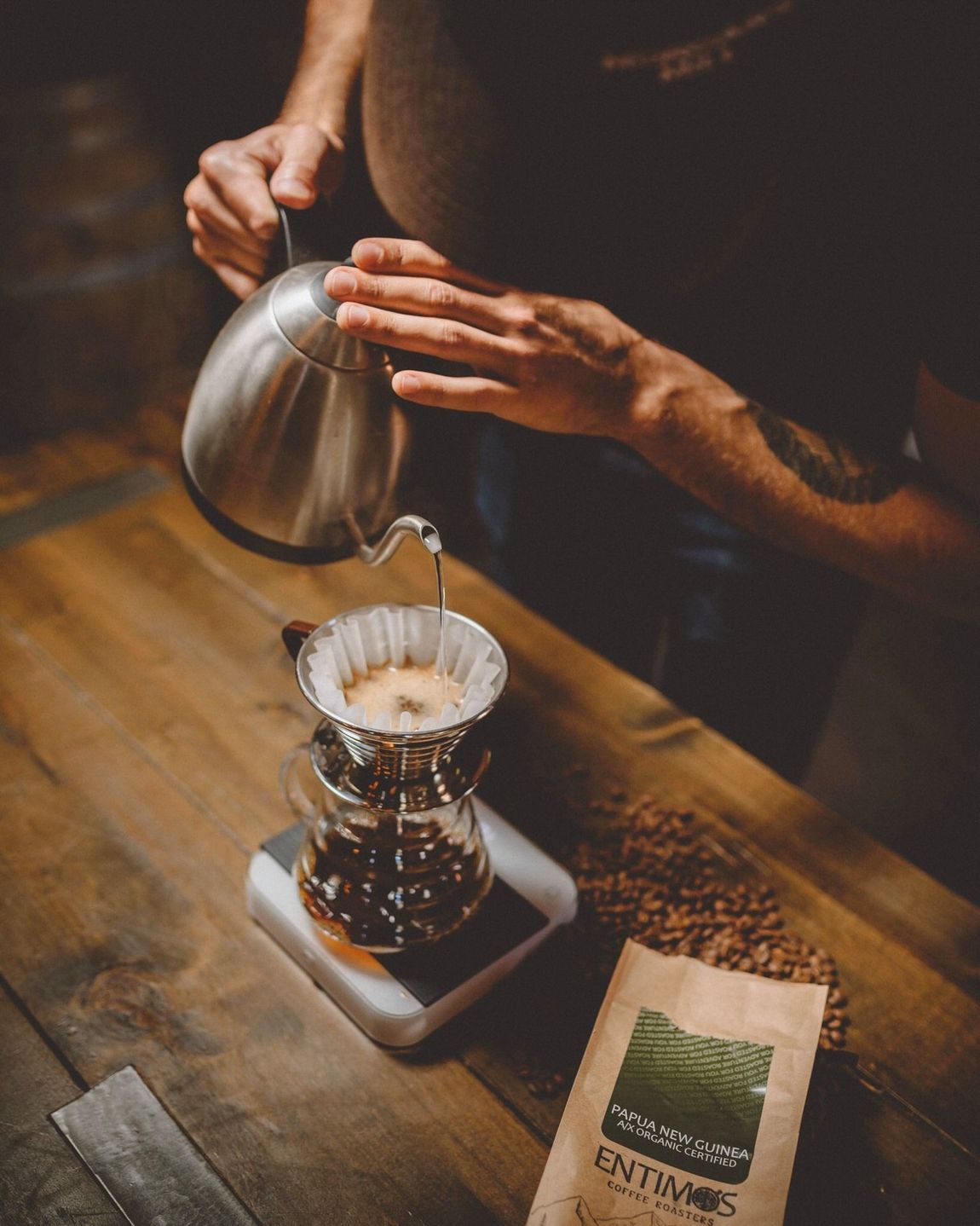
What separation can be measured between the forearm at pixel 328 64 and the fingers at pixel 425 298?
47 centimetres

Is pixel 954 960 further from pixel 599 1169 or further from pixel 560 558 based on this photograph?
pixel 560 558

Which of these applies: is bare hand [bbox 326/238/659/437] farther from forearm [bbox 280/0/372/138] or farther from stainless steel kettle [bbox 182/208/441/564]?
forearm [bbox 280/0/372/138]

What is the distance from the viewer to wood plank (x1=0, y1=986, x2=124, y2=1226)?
0.76m

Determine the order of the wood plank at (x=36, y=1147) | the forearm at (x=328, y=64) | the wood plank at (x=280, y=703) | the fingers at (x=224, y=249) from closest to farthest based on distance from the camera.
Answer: the wood plank at (x=36, y=1147)
the wood plank at (x=280, y=703)
the fingers at (x=224, y=249)
the forearm at (x=328, y=64)

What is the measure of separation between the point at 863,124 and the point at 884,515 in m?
0.50

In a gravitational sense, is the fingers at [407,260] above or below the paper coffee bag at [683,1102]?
above

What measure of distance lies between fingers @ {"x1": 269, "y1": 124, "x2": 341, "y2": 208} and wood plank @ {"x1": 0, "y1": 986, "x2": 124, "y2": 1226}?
79 centimetres

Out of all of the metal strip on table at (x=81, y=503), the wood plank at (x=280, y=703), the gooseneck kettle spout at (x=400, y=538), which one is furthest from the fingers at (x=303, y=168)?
the metal strip on table at (x=81, y=503)

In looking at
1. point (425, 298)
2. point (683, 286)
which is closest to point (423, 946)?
point (425, 298)

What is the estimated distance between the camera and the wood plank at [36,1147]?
2.50ft

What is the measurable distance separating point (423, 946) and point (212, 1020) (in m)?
0.20

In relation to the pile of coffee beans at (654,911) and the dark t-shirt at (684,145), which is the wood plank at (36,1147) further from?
the dark t-shirt at (684,145)

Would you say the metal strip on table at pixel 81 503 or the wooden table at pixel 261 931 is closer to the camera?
the wooden table at pixel 261 931

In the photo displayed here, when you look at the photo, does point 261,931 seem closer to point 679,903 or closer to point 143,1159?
point 143,1159
